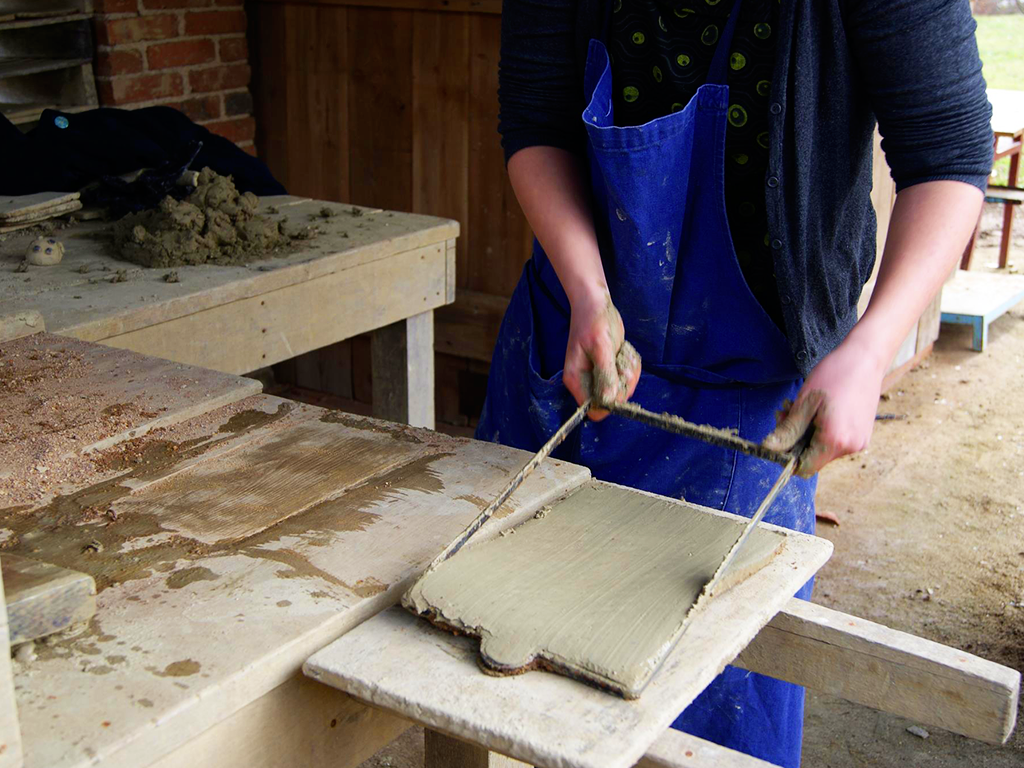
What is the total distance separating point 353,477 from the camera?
4.59ft

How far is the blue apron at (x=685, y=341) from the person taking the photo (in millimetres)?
1628

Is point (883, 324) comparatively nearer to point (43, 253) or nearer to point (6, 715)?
point (6, 715)

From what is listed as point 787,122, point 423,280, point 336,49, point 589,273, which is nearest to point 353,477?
point 589,273

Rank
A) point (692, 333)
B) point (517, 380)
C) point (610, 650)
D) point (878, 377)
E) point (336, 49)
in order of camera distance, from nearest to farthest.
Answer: point (610, 650)
point (878, 377)
point (692, 333)
point (517, 380)
point (336, 49)

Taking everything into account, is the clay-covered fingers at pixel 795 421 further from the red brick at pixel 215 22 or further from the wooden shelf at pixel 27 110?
the red brick at pixel 215 22

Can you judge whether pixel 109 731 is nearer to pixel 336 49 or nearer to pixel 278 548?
pixel 278 548

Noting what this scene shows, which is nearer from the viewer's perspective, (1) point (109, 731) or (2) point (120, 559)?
(1) point (109, 731)

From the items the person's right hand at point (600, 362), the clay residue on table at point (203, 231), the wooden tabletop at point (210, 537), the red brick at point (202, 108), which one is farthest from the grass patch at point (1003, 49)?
the wooden tabletop at point (210, 537)

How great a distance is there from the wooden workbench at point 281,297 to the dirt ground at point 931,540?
1006 mm

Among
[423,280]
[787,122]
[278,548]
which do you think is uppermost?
[787,122]

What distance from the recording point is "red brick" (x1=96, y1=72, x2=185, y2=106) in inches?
153

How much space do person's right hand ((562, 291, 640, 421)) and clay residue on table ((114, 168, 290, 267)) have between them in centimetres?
133

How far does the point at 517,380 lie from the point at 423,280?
118cm

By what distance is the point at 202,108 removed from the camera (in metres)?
4.33
